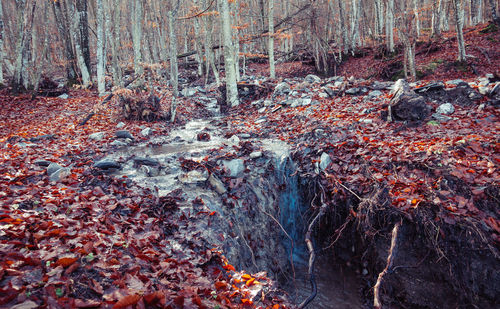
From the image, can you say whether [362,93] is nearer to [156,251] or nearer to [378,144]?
[378,144]

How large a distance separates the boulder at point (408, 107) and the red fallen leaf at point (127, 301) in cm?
625

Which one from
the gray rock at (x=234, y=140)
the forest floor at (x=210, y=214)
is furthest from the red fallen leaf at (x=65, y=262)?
the gray rock at (x=234, y=140)

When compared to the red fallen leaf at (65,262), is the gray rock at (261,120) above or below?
above

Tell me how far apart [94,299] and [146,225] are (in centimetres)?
153

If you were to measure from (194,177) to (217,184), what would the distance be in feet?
1.44

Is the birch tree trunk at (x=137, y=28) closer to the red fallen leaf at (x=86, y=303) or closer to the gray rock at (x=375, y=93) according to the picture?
the gray rock at (x=375, y=93)

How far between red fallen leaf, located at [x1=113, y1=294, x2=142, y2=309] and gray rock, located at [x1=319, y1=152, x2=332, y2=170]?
419 cm

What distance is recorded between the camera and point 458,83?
22.2 ft

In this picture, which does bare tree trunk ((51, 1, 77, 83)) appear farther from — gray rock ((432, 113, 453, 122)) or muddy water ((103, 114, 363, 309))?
gray rock ((432, 113, 453, 122))

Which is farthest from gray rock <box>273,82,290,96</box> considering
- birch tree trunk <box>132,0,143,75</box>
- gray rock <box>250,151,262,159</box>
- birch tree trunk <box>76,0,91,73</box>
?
birch tree trunk <box>76,0,91,73</box>

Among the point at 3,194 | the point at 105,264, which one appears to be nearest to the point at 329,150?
the point at 105,264

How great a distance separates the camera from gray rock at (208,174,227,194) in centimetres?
453

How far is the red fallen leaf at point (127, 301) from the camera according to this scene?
172cm

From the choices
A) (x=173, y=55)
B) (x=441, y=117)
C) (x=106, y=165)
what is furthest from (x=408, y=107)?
(x=173, y=55)
